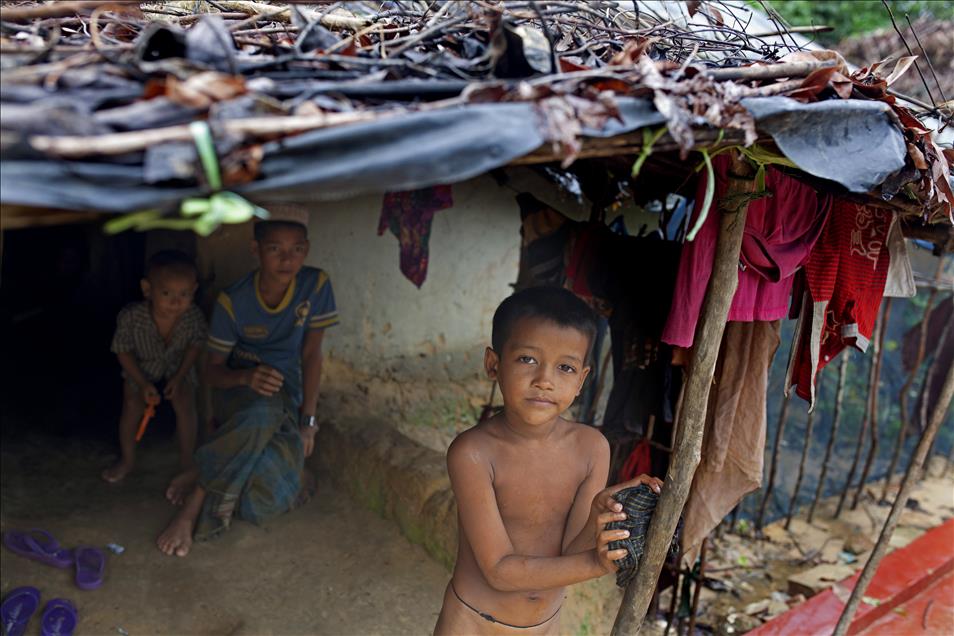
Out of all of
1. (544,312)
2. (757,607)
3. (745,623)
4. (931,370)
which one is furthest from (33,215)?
(931,370)

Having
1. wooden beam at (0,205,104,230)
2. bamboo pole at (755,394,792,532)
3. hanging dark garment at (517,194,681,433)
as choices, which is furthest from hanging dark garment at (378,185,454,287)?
wooden beam at (0,205,104,230)

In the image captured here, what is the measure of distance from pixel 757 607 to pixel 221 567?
3842 mm

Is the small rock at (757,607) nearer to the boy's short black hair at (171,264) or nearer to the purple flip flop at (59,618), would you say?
the purple flip flop at (59,618)

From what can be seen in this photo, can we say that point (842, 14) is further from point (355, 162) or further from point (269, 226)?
point (355, 162)

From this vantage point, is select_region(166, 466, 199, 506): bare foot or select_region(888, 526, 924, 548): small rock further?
select_region(888, 526, 924, 548): small rock

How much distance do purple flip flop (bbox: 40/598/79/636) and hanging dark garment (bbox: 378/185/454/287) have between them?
2.94m

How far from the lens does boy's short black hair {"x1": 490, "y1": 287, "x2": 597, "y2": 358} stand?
256 cm

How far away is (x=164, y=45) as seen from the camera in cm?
171

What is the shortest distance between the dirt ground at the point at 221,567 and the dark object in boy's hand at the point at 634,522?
1589 mm

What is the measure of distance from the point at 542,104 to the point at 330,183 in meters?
0.51

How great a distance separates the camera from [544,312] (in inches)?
101

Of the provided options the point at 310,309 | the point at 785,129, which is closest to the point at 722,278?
the point at 785,129

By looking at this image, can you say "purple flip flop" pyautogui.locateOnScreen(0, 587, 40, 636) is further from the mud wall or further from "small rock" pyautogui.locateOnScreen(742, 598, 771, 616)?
"small rock" pyautogui.locateOnScreen(742, 598, 771, 616)

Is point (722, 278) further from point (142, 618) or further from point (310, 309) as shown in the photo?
point (142, 618)
